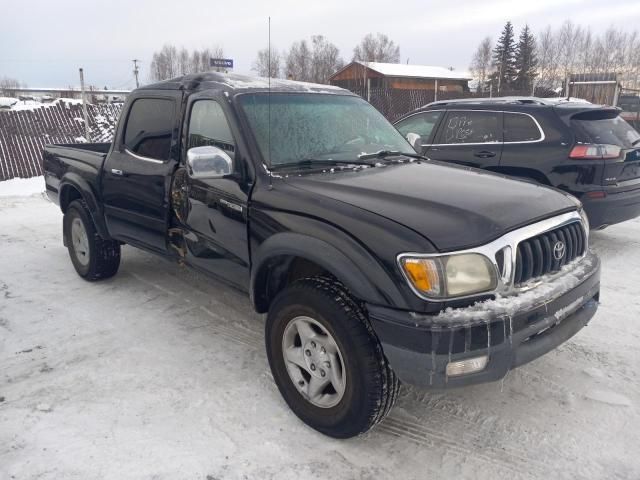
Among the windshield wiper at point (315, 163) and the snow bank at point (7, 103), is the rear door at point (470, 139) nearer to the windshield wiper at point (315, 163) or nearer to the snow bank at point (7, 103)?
the windshield wiper at point (315, 163)

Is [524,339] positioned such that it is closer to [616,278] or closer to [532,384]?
[532,384]

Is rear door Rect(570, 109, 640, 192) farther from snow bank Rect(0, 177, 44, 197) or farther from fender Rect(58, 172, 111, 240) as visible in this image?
snow bank Rect(0, 177, 44, 197)

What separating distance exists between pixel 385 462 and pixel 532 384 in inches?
47.9

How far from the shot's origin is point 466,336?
7.30ft

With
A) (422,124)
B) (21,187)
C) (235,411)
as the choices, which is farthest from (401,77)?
(235,411)

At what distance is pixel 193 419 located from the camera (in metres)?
2.86

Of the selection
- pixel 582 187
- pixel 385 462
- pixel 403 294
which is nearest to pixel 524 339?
pixel 403 294

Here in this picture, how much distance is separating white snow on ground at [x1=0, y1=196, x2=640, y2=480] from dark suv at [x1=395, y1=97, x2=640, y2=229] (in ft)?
4.69

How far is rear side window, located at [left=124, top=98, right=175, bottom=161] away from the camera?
154 inches

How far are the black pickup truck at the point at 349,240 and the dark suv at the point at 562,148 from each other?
2402mm

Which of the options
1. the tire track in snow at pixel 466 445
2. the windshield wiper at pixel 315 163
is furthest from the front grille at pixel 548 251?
the windshield wiper at pixel 315 163

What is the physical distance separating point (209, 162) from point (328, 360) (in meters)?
1.37

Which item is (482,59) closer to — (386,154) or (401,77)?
(401,77)

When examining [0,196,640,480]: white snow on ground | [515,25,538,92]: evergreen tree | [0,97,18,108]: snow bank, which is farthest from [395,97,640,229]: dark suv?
[515,25,538,92]: evergreen tree
